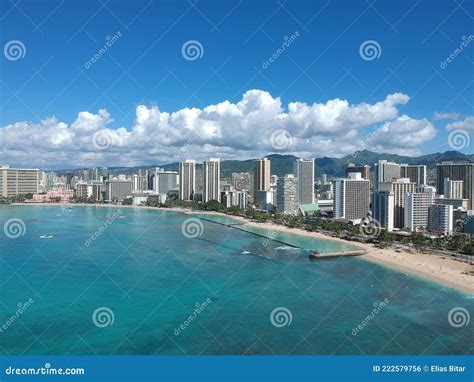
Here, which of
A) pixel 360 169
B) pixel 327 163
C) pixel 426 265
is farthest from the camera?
pixel 327 163

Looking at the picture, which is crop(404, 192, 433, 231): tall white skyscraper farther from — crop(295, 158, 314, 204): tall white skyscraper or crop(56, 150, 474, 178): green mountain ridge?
crop(56, 150, 474, 178): green mountain ridge

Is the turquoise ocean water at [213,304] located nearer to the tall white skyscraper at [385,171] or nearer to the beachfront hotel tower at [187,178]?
the tall white skyscraper at [385,171]

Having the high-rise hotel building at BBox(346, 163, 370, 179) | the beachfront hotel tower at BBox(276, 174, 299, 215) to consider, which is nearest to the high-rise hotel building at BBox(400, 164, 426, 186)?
the high-rise hotel building at BBox(346, 163, 370, 179)

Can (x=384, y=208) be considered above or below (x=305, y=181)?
below

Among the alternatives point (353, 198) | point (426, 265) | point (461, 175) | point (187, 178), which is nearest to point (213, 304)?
point (426, 265)

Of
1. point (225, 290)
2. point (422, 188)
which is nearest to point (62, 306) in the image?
point (225, 290)

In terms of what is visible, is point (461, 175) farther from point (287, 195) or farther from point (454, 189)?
point (287, 195)
